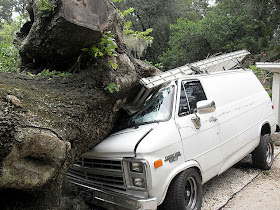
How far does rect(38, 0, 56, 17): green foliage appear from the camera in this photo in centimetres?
341

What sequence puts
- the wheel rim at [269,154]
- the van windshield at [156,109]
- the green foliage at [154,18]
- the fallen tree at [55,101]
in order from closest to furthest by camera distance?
the fallen tree at [55,101] → the van windshield at [156,109] → the wheel rim at [269,154] → the green foliage at [154,18]

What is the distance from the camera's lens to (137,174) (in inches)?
125

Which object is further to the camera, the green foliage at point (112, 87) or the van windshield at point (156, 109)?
the van windshield at point (156, 109)

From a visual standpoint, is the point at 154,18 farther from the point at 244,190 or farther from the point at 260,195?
the point at 260,195

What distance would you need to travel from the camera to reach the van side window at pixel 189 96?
4031 millimetres

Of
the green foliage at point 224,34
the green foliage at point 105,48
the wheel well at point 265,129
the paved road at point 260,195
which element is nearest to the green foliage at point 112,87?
the green foliage at point 105,48

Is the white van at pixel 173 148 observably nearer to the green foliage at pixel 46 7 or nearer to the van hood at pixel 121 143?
the van hood at pixel 121 143

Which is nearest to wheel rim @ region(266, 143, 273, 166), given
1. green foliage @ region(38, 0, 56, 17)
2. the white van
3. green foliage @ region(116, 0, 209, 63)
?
the white van

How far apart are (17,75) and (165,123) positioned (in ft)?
7.03

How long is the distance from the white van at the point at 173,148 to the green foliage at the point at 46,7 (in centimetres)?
199

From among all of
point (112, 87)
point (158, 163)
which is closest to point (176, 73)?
point (112, 87)

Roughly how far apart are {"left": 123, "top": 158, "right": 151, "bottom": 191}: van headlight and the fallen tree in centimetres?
74

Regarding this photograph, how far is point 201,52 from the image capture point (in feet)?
70.3

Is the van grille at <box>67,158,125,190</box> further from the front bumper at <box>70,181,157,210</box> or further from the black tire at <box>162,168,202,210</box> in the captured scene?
the black tire at <box>162,168,202,210</box>
